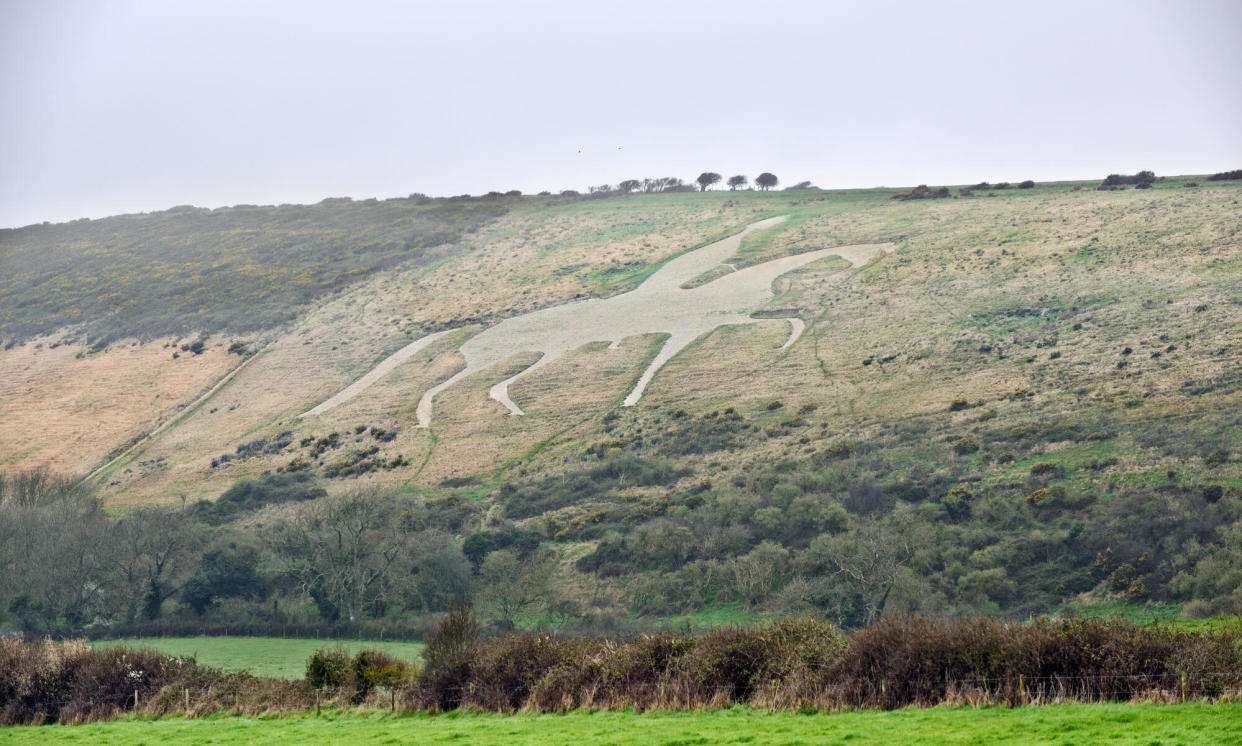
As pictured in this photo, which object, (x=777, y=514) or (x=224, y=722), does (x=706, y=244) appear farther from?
(x=224, y=722)

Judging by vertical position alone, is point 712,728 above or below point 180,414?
above

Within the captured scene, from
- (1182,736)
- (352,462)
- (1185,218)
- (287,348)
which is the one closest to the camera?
(1182,736)

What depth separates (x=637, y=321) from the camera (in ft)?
229

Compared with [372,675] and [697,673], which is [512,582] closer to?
[372,675]

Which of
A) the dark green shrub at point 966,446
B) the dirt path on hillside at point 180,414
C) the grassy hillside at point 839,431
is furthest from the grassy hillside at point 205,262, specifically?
the dark green shrub at point 966,446

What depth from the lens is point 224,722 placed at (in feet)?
69.3

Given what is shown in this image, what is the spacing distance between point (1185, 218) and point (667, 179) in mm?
72352

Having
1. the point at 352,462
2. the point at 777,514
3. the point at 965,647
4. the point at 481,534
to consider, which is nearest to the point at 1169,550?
the point at 777,514

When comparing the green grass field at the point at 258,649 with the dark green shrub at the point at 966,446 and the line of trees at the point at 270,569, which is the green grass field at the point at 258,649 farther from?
the dark green shrub at the point at 966,446

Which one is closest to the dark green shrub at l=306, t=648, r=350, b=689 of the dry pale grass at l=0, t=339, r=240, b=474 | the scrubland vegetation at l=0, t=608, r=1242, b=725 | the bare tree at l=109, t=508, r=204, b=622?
the scrubland vegetation at l=0, t=608, r=1242, b=725

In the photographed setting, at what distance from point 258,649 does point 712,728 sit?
23.5m

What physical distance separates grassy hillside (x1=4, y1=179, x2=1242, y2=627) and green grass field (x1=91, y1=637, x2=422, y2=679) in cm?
422

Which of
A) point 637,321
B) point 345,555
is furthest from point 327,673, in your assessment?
point 637,321

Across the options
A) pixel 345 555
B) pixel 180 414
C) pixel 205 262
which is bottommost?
pixel 345 555
